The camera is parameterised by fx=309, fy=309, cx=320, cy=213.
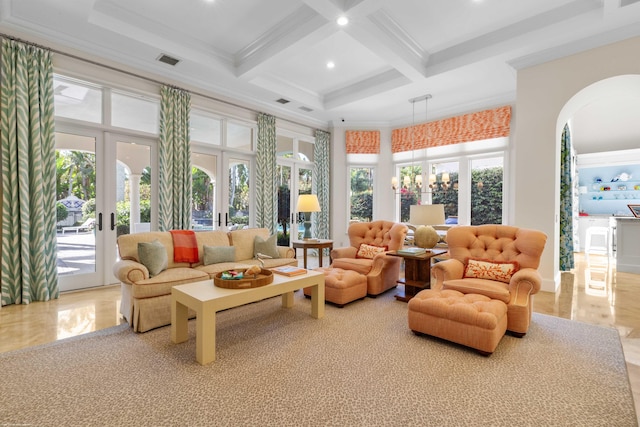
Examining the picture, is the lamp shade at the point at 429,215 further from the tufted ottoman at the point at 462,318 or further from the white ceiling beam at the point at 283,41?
the white ceiling beam at the point at 283,41

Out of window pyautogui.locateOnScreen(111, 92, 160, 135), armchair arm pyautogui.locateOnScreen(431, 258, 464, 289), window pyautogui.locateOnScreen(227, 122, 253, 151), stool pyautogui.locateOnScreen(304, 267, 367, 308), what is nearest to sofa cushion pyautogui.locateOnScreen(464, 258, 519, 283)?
armchair arm pyautogui.locateOnScreen(431, 258, 464, 289)

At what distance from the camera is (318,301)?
10.5 ft

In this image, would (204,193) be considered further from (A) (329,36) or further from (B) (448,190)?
(B) (448,190)

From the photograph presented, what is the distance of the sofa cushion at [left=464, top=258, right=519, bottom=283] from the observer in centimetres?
308

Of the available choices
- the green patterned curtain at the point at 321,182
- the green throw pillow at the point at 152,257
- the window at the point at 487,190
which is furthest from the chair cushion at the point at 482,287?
the green patterned curtain at the point at 321,182

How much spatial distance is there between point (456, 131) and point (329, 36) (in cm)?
373

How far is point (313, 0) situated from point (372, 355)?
344 cm

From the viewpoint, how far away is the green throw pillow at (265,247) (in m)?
4.29

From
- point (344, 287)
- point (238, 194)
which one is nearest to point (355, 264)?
point (344, 287)

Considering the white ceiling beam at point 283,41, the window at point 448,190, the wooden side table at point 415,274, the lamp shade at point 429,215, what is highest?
the white ceiling beam at point 283,41

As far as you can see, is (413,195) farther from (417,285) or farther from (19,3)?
(19,3)

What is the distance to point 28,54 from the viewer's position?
11.9 feet

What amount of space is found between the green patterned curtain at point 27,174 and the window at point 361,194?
18.6 ft

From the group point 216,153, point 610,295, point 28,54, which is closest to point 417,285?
point 610,295
